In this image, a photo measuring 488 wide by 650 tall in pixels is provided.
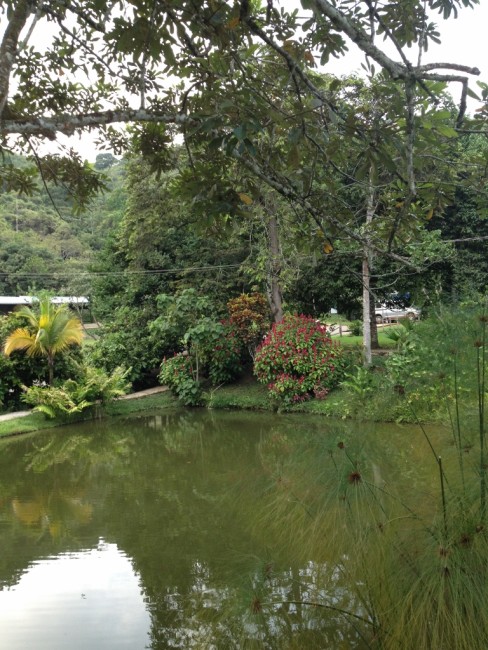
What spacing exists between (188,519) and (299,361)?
237 inches

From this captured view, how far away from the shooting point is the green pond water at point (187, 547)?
246 cm

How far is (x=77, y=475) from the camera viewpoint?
7.15 metres

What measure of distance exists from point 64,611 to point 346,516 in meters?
2.33

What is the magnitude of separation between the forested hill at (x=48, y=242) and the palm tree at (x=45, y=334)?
10.0 metres

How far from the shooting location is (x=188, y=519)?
517 centimetres

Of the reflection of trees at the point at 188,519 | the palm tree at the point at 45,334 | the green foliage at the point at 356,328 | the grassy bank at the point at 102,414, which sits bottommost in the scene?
the grassy bank at the point at 102,414

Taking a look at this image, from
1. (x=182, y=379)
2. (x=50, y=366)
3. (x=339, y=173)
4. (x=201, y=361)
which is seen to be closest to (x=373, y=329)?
(x=201, y=361)

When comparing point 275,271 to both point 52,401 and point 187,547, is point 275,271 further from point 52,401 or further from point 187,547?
point 187,547

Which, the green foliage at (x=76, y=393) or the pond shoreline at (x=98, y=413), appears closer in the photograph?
the pond shoreline at (x=98, y=413)

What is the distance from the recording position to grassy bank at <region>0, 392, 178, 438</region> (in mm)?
10120

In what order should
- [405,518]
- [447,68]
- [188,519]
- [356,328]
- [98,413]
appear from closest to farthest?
[447,68], [405,518], [188,519], [98,413], [356,328]

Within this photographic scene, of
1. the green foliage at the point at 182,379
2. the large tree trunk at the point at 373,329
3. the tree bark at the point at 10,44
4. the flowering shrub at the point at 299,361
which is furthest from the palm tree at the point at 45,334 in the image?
the tree bark at the point at 10,44

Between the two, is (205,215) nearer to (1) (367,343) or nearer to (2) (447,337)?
(2) (447,337)

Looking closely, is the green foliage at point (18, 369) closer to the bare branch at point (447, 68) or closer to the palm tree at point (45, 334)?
the palm tree at point (45, 334)
